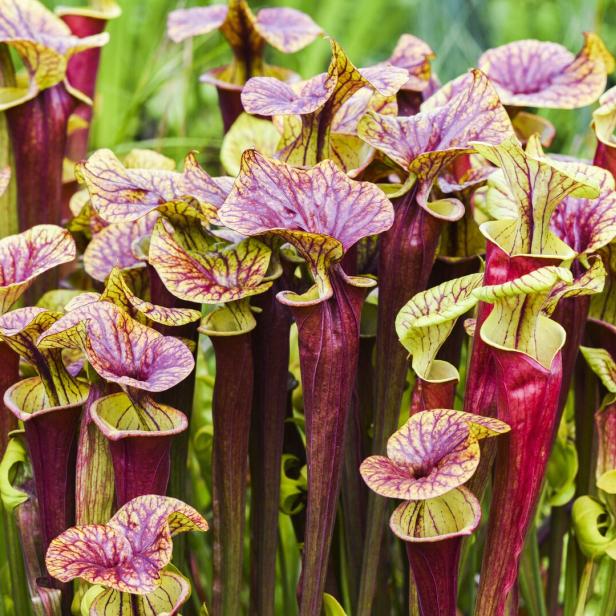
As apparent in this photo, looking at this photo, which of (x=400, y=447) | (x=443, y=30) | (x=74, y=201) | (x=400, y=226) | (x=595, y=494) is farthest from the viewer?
(x=443, y=30)

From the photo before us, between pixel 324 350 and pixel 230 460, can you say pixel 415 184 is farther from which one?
pixel 230 460

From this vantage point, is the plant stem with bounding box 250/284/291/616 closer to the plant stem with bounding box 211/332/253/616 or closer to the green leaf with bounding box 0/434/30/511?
the plant stem with bounding box 211/332/253/616

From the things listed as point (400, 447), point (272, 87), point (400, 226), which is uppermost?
point (272, 87)

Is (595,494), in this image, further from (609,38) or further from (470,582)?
(609,38)

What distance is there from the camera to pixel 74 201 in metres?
1.14

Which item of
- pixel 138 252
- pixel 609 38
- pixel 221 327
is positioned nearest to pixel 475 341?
pixel 221 327

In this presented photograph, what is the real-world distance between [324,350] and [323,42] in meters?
2.48

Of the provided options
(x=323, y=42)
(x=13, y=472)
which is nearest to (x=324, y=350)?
(x=13, y=472)

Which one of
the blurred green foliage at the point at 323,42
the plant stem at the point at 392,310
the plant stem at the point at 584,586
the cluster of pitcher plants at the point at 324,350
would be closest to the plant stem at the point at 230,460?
the cluster of pitcher plants at the point at 324,350

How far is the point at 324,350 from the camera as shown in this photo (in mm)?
834

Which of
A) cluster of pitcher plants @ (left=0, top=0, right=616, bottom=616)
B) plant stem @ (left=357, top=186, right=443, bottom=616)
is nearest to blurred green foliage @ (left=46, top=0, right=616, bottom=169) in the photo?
cluster of pitcher plants @ (left=0, top=0, right=616, bottom=616)

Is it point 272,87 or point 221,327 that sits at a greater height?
point 272,87

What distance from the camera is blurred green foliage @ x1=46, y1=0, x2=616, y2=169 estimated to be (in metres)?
2.54

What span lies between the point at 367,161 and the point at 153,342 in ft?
0.95
